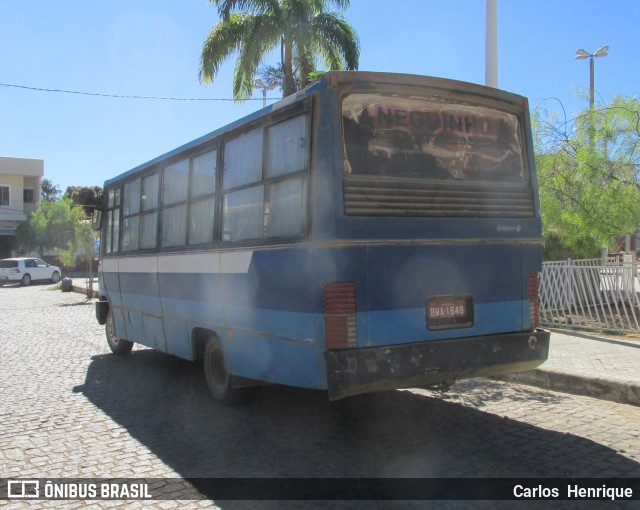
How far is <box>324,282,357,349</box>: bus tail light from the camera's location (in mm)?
4523

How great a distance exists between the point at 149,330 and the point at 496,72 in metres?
6.88

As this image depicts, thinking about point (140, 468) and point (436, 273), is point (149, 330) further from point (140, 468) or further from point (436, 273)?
point (436, 273)

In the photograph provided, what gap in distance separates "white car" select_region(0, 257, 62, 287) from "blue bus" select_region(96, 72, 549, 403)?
30.7 metres

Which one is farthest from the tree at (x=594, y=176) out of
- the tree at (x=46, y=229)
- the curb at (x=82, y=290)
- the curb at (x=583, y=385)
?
the tree at (x=46, y=229)

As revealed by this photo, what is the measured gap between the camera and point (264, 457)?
15.8ft

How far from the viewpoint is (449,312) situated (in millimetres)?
5039

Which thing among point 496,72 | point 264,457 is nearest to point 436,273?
point 264,457

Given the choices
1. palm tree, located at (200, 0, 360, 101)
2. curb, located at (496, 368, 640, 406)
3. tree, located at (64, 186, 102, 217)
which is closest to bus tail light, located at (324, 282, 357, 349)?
curb, located at (496, 368, 640, 406)

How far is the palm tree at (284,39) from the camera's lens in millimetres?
16203

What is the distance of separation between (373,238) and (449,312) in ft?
3.18

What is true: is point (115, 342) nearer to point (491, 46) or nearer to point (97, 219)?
point (97, 219)

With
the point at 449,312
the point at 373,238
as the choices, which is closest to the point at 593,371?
the point at 449,312

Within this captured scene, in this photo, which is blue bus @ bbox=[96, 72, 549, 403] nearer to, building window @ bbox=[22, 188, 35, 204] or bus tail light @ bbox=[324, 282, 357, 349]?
bus tail light @ bbox=[324, 282, 357, 349]

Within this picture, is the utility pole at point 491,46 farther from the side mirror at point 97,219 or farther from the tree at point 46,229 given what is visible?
the tree at point 46,229
